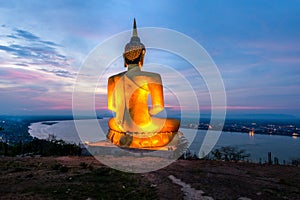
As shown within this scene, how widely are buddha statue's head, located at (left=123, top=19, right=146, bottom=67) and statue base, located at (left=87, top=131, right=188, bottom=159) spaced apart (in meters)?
7.05

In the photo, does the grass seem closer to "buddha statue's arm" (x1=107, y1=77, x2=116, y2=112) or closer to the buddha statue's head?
"buddha statue's arm" (x1=107, y1=77, x2=116, y2=112)

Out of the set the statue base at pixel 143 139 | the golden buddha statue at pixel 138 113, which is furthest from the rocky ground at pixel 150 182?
the golden buddha statue at pixel 138 113

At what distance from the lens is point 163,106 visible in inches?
784

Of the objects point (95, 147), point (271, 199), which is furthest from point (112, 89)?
point (271, 199)

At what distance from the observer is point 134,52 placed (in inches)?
829

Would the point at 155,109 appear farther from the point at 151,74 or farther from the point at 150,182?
the point at 150,182

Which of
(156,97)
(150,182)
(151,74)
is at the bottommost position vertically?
(150,182)

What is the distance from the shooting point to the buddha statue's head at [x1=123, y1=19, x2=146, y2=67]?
21045mm

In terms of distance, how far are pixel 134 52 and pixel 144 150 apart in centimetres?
851

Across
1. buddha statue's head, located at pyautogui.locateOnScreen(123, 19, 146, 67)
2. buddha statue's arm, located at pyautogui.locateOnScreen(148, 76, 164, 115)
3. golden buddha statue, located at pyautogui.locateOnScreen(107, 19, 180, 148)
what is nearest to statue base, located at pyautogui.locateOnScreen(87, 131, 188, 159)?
golden buddha statue, located at pyautogui.locateOnScreen(107, 19, 180, 148)

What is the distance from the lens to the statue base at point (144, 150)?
54.5 feet

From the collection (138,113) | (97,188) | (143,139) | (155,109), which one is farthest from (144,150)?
(97,188)

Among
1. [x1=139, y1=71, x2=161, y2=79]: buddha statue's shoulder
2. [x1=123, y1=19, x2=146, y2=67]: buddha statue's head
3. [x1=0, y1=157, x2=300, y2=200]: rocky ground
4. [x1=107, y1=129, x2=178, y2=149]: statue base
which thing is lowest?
[x1=0, y1=157, x2=300, y2=200]: rocky ground

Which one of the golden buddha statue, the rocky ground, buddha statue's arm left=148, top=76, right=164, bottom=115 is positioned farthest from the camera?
buddha statue's arm left=148, top=76, right=164, bottom=115
